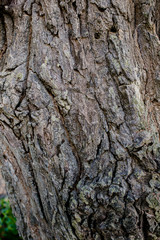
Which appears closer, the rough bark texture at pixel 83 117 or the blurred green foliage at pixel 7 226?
the rough bark texture at pixel 83 117

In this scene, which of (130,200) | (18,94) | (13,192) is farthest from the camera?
(13,192)

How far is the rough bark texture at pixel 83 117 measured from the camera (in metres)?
1.24

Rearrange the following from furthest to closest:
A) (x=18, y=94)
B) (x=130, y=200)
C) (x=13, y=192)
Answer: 1. (x=13, y=192)
2. (x=18, y=94)
3. (x=130, y=200)

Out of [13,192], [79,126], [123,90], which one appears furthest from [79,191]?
[123,90]

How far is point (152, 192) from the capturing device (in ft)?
4.04

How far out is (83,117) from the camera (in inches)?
51.3

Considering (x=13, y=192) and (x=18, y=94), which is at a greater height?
(x=18, y=94)

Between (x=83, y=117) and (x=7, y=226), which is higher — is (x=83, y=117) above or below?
above

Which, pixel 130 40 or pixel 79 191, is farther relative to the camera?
pixel 130 40

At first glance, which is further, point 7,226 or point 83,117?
point 7,226

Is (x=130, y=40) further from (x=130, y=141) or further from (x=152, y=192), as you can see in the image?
(x=152, y=192)

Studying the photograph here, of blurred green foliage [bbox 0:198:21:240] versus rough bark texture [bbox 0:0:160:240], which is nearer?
rough bark texture [bbox 0:0:160:240]

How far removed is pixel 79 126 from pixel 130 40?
664 millimetres

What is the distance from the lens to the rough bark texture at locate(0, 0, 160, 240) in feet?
4.08
